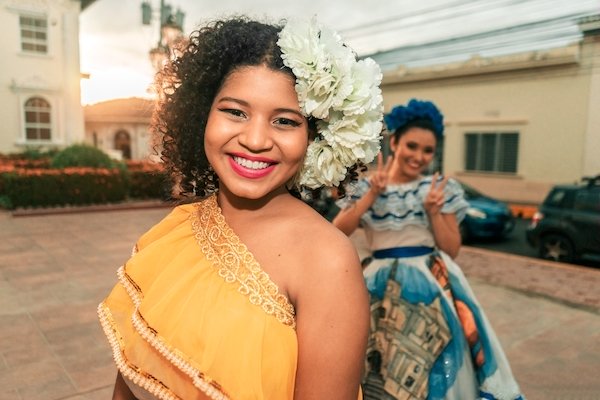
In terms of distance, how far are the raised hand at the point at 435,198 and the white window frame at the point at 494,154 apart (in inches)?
598

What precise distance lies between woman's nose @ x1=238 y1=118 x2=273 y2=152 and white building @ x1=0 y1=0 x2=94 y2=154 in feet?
64.8

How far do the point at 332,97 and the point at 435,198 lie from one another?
1637 millimetres

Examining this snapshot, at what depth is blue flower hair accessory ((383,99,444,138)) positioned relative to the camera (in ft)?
9.53

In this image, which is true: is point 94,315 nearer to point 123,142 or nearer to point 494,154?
point 494,154

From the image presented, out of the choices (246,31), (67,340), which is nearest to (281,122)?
A: (246,31)

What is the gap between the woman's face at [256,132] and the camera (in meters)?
1.24

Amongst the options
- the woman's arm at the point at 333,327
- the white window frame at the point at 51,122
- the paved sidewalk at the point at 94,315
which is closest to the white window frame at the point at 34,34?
the white window frame at the point at 51,122

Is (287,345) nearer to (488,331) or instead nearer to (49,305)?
(488,331)

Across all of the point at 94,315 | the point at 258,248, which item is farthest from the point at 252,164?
the point at 94,315

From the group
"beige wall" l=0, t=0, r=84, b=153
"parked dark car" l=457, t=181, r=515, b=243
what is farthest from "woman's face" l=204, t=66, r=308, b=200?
"beige wall" l=0, t=0, r=84, b=153

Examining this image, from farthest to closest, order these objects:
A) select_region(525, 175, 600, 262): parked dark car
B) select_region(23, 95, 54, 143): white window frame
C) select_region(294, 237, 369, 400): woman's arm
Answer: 1. select_region(23, 95, 54, 143): white window frame
2. select_region(525, 175, 600, 262): parked dark car
3. select_region(294, 237, 369, 400): woman's arm

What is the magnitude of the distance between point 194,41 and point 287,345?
0.98m

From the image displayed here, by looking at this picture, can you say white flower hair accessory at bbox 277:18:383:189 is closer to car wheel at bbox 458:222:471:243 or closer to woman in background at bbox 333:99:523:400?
woman in background at bbox 333:99:523:400

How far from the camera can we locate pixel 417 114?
2918mm
